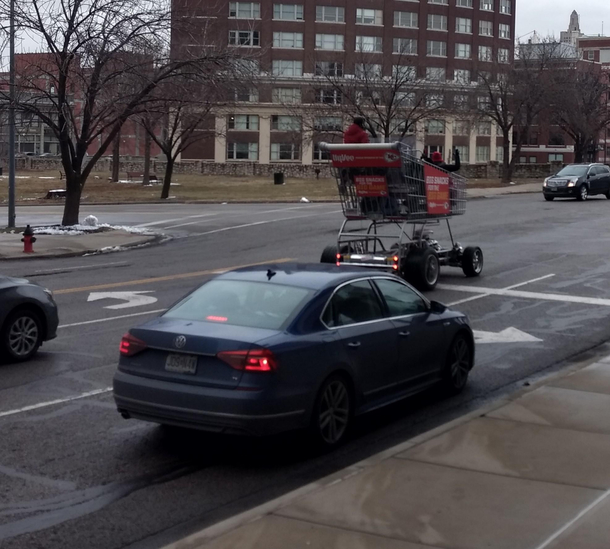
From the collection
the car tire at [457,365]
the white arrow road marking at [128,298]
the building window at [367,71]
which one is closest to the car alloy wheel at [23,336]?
the white arrow road marking at [128,298]

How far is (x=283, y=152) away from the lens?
91.6 metres

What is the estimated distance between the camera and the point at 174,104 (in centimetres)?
2945

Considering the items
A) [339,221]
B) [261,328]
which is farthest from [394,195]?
[339,221]

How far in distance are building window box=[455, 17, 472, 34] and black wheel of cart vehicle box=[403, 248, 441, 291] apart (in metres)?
83.5

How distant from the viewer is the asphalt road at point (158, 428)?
21.6ft

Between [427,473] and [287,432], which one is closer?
[427,473]

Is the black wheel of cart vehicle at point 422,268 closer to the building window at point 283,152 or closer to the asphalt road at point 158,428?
the asphalt road at point 158,428

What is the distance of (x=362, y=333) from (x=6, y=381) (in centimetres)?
435

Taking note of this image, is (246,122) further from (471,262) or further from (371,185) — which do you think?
(371,185)

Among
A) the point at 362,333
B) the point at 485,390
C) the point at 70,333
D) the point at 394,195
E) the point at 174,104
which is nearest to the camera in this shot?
the point at 362,333

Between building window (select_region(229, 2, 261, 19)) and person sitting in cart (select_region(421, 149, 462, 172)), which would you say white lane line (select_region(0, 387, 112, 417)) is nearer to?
person sitting in cart (select_region(421, 149, 462, 172))

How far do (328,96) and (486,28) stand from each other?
143 ft

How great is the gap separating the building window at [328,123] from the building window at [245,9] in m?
27.3

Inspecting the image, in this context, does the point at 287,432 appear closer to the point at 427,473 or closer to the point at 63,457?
the point at 427,473
